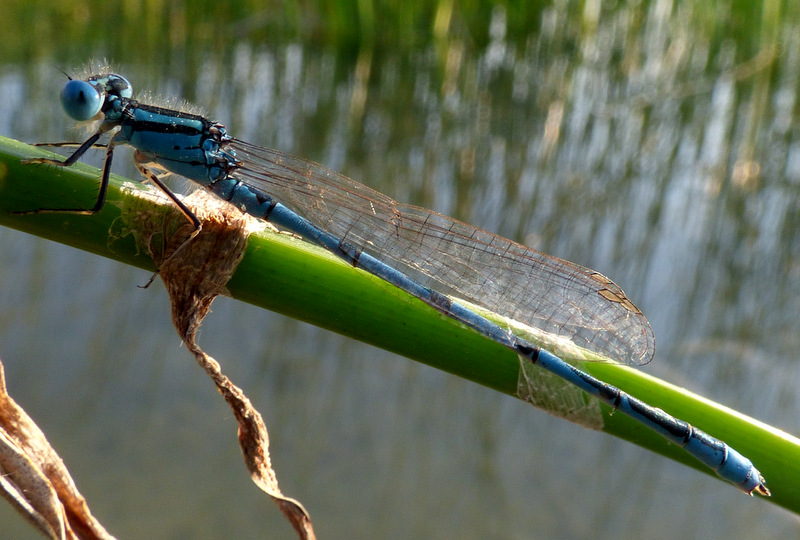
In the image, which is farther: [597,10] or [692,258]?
[597,10]

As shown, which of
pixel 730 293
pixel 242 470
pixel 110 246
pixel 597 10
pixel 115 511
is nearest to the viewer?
pixel 110 246

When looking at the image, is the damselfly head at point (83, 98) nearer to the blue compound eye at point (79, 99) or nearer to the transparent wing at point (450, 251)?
the blue compound eye at point (79, 99)

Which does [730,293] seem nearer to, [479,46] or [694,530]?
[694,530]

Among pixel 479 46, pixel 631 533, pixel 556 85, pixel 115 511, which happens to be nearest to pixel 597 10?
pixel 556 85

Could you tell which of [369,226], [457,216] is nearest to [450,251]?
[369,226]

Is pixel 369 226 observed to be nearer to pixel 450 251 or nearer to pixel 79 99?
pixel 450 251

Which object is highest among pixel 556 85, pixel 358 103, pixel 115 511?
pixel 556 85
